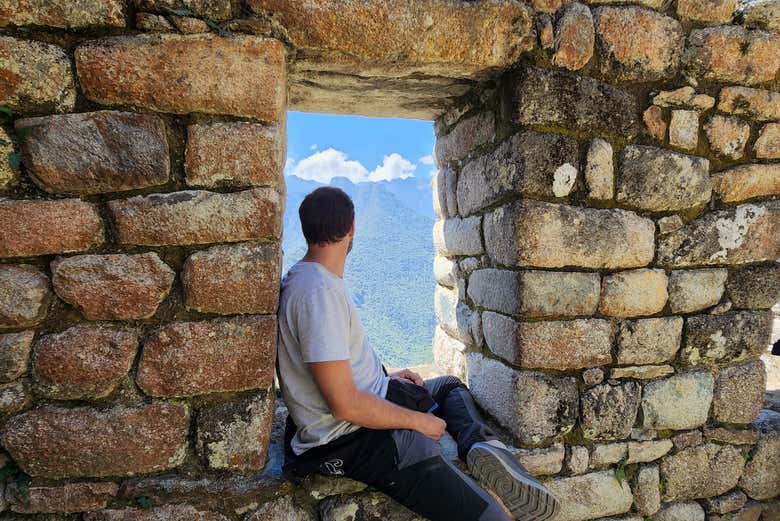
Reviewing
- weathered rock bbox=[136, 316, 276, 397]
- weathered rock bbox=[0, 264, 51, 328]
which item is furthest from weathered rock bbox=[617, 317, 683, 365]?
weathered rock bbox=[0, 264, 51, 328]

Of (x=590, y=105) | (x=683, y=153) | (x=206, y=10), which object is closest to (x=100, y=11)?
(x=206, y=10)

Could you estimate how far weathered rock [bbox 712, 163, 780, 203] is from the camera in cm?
195

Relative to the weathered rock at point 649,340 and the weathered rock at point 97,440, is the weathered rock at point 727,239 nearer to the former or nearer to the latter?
the weathered rock at point 649,340

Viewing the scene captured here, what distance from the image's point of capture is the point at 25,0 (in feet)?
4.32

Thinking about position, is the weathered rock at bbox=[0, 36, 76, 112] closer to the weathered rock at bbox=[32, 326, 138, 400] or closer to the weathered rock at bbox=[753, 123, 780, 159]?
the weathered rock at bbox=[32, 326, 138, 400]

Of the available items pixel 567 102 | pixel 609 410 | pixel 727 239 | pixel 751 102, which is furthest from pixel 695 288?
pixel 567 102

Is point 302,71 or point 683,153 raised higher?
point 302,71

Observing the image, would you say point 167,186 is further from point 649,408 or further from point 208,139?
point 649,408

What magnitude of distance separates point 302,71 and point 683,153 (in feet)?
5.21

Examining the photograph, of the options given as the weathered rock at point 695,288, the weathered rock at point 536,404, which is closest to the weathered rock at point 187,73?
the weathered rock at point 536,404

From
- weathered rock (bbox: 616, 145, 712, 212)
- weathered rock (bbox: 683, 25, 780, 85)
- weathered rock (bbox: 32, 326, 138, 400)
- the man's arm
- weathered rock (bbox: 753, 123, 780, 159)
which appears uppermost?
weathered rock (bbox: 683, 25, 780, 85)

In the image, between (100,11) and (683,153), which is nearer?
(100,11)

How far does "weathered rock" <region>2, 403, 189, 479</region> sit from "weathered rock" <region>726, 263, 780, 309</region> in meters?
2.27

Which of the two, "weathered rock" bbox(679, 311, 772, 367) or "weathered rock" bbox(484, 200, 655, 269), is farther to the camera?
"weathered rock" bbox(679, 311, 772, 367)
